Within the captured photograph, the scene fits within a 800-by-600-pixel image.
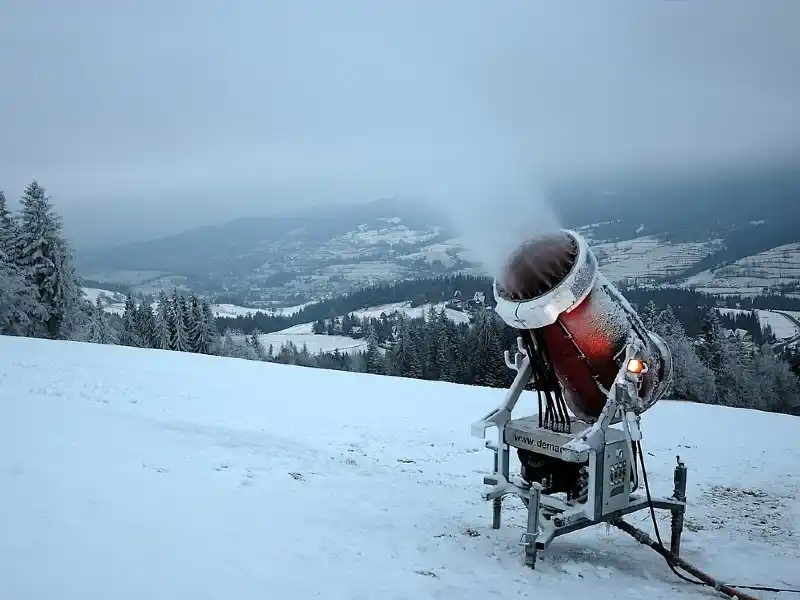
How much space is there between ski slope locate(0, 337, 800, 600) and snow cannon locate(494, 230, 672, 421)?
2.11 metres

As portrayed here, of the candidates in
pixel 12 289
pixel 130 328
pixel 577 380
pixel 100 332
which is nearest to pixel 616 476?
pixel 577 380

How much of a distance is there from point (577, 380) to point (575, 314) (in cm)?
90

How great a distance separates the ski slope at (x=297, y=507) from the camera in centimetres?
531

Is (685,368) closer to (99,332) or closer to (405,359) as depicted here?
(405,359)

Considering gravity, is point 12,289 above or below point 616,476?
above

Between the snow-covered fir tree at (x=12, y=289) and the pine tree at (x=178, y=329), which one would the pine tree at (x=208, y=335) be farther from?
the snow-covered fir tree at (x=12, y=289)

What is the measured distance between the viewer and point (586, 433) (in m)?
6.21

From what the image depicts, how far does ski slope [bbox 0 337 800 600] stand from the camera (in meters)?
5.31

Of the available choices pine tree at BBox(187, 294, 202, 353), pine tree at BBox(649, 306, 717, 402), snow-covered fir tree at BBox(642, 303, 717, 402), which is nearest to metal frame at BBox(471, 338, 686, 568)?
snow-covered fir tree at BBox(642, 303, 717, 402)

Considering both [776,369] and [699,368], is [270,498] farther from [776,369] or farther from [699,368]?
[776,369]

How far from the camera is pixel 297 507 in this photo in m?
7.49

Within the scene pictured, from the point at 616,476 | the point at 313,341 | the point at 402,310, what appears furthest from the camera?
the point at 402,310

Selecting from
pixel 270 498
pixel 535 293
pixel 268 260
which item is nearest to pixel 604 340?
pixel 535 293

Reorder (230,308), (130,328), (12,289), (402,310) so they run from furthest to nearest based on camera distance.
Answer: (230,308) < (402,310) < (130,328) < (12,289)
